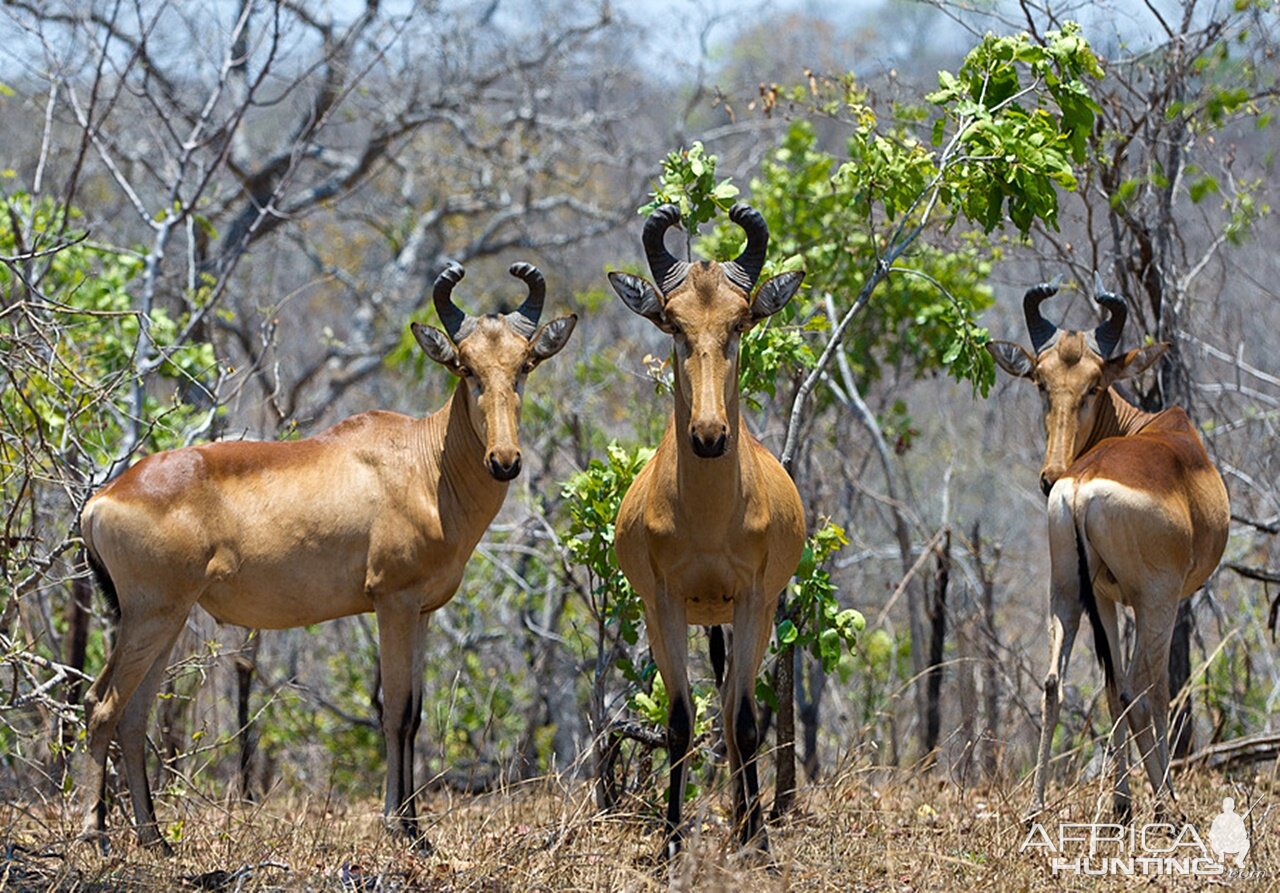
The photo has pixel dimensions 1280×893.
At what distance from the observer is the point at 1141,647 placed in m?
6.91

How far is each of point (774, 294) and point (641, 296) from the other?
57 cm

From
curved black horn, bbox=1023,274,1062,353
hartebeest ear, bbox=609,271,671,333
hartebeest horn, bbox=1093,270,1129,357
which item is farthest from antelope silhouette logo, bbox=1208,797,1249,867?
hartebeest ear, bbox=609,271,671,333

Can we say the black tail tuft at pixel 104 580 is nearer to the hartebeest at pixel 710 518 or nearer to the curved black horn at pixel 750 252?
the hartebeest at pixel 710 518

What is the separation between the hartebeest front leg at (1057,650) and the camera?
6773 millimetres

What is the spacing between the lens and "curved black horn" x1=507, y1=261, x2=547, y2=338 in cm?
716

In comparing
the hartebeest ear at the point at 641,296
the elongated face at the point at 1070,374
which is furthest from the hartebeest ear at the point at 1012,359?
the hartebeest ear at the point at 641,296

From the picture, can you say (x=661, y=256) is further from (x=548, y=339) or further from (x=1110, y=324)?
(x=1110, y=324)

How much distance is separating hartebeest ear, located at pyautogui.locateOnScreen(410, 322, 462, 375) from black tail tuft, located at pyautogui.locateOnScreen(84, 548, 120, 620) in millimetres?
1827

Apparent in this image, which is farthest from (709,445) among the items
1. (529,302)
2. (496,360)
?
(529,302)

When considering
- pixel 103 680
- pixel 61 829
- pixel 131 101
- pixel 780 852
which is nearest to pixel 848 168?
pixel 780 852

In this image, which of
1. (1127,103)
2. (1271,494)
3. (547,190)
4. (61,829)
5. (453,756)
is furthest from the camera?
(547,190)

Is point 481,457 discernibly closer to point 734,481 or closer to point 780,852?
point 734,481

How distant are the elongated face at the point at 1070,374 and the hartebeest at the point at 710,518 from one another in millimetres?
1844

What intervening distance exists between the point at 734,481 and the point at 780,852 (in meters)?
1.52
